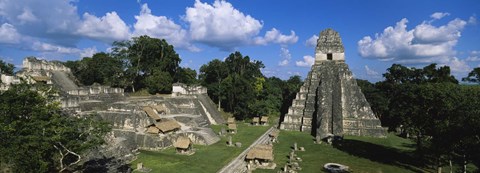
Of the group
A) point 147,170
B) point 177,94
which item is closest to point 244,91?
point 177,94

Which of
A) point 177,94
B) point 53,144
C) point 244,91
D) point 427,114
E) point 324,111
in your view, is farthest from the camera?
point 244,91

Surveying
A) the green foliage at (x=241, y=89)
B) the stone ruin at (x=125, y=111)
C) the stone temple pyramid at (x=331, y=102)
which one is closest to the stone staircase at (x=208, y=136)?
the stone ruin at (x=125, y=111)

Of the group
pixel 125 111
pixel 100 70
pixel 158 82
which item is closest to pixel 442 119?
pixel 125 111

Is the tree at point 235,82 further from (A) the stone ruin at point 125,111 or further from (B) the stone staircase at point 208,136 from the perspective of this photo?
(B) the stone staircase at point 208,136

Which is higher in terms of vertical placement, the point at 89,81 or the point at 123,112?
the point at 89,81

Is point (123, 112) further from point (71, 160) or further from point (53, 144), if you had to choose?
point (53, 144)

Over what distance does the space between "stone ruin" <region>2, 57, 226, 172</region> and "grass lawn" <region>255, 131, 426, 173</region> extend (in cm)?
814

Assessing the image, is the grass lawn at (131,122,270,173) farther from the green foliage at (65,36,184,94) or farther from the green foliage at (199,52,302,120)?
the green foliage at (65,36,184,94)

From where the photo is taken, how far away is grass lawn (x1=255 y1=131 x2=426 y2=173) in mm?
22873

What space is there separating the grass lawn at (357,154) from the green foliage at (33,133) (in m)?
12.5

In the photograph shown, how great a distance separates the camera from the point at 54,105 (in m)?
15.2

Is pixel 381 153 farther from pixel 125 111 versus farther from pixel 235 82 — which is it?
pixel 235 82

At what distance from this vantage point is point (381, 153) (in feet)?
88.4

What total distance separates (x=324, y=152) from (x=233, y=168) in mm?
9312
